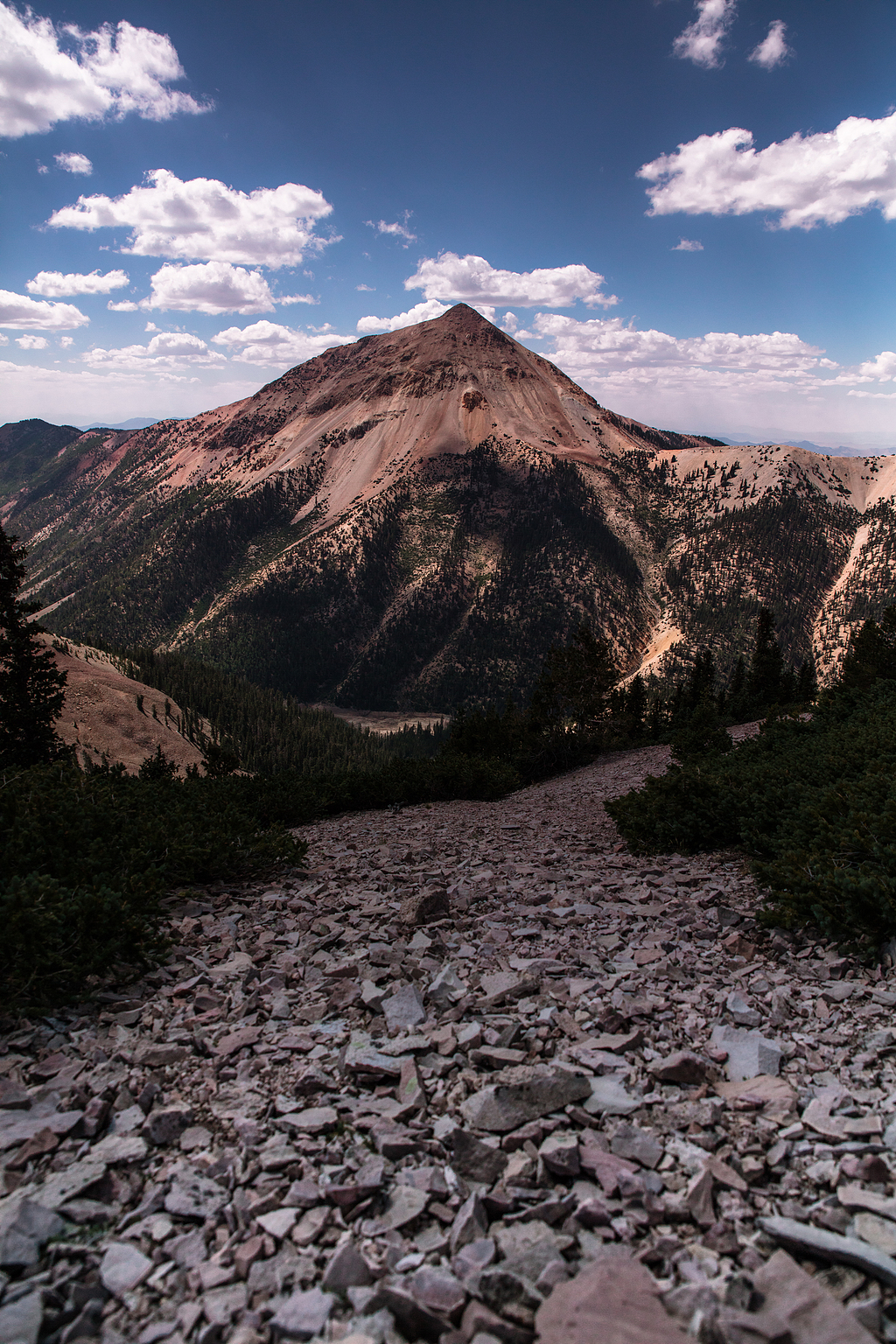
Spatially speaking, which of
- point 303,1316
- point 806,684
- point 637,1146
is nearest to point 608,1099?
point 637,1146

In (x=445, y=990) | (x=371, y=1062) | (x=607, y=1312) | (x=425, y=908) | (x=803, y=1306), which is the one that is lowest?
(x=425, y=908)

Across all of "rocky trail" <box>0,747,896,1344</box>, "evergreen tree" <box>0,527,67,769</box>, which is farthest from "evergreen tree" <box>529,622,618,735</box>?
"rocky trail" <box>0,747,896,1344</box>

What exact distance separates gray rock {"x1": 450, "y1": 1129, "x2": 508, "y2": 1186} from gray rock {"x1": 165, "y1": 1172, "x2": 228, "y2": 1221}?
162 centimetres

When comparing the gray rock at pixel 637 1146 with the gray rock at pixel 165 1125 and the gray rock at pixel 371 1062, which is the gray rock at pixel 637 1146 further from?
the gray rock at pixel 165 1125

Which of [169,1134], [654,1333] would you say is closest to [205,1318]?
[169,1134]

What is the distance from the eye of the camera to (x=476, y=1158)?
4.57m

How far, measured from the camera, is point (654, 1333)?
3.14 m

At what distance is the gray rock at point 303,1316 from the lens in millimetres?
3365

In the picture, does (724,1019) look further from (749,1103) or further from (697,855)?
(697,855)

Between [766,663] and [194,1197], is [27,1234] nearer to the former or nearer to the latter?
[194,1197]

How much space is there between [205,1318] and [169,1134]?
1744mm

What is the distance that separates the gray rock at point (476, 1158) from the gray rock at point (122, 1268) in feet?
6.63

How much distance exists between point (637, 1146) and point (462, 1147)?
1267 mm

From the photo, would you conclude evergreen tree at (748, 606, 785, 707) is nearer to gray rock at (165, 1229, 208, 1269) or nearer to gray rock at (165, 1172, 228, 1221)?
gray rock at (165, 1172, 228, 1221)
